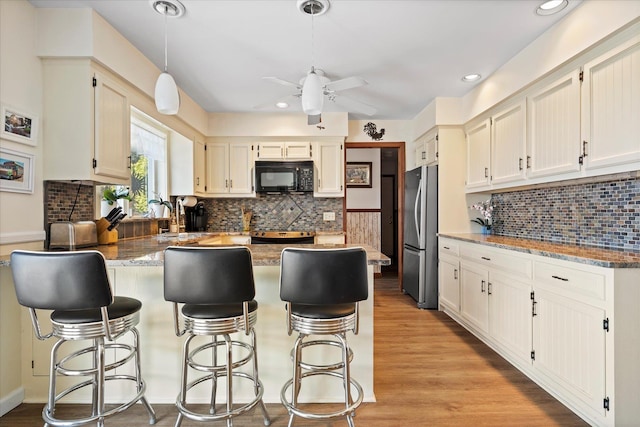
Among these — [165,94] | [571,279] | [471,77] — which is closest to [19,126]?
[165,94]

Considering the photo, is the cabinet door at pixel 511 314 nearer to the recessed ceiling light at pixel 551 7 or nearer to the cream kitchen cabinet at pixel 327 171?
the recessed ceiling light at pixel 551 7

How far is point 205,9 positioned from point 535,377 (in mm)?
3213

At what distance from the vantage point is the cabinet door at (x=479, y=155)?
340 centimetres

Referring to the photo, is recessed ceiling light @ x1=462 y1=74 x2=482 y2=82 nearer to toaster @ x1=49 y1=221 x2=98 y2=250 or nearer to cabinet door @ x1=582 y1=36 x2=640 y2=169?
cabinet door @ x1=582 y1=36 x2=640 y2=169

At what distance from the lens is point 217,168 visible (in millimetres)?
4457

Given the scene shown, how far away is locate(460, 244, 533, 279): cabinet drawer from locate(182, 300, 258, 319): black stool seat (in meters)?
1.85

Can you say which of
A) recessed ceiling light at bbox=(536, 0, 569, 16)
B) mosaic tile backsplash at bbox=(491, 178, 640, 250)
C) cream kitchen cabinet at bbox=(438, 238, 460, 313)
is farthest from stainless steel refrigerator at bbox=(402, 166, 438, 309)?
recessed ceiling light at bbox=(536, 0, 569, 16)

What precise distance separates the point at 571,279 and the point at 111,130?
3.08 m

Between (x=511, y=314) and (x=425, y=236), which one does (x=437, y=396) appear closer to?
(x=511, y=314)

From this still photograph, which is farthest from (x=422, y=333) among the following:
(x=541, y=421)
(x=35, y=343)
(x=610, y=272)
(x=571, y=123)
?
(x=35, y=343)

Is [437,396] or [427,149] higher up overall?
[427,149]

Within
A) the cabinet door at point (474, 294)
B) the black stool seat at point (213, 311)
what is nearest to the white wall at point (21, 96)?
the black stool seat at point (213, 311)

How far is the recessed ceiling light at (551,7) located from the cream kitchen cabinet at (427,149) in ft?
5.98

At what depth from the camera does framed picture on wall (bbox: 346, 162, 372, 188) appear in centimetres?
630
